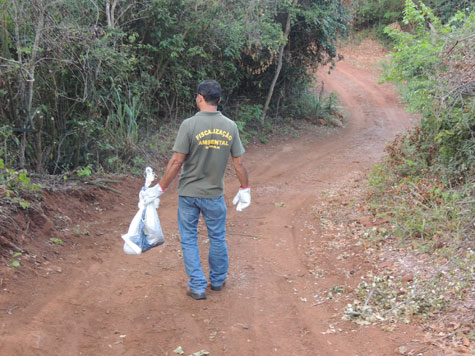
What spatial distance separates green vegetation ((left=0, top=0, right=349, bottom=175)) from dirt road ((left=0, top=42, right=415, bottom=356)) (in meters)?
1.29

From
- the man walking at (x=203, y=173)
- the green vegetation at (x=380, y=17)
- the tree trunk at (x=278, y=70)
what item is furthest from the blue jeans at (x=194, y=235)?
the green vegetation at (x=380, y=17)

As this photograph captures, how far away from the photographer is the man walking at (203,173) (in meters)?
4.50

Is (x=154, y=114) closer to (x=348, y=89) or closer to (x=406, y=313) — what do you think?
(x=406, y=313)

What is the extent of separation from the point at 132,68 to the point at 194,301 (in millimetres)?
5560

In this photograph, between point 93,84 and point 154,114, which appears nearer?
point 93,84

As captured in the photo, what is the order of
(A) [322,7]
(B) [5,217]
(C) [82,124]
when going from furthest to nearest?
1. (A) [322,7]
2. (C) [82,124]
3. (B) [5,217]

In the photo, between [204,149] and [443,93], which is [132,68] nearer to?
[204,149]

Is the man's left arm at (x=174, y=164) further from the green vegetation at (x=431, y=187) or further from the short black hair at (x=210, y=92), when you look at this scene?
the green vegetation at (x=431, y=187)

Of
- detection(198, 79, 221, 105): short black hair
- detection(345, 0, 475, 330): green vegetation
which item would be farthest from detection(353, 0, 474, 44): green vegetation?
detection(198, 79, 221, 105): short black hair

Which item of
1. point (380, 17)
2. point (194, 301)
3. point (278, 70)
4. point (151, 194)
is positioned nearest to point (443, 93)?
point (151, 194)

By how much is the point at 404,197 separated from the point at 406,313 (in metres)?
2.78

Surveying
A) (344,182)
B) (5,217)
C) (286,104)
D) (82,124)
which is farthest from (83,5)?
(286,104)

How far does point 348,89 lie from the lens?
23.2 metres

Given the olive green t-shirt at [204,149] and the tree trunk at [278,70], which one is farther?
the tree trunk at [278,70]
